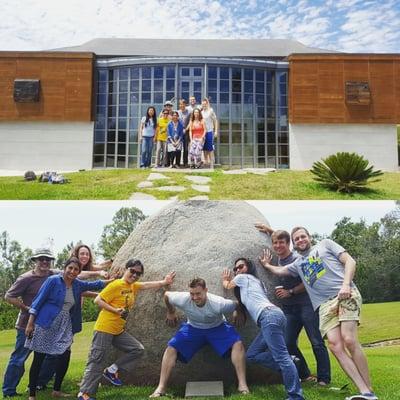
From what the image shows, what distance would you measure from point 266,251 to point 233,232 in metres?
0.52

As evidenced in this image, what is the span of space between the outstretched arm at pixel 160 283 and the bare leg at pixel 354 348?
7.32ft

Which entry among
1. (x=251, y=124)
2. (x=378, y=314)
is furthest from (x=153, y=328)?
(x=251, y=124)

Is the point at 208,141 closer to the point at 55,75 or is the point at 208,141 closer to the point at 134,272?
the point at 134,272

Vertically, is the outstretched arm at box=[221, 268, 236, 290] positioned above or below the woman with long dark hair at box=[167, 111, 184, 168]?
below

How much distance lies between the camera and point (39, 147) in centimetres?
2536

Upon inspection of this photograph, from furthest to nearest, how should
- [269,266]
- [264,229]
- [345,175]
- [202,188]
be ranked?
[345,175] → [202,188] → [264,229] → [269,266]

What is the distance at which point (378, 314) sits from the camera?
19516mm

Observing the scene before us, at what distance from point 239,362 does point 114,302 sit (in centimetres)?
172

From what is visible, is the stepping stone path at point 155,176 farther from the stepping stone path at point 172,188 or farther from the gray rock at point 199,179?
the stepping stone path at point 172,188

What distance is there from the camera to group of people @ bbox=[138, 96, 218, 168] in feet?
43.6

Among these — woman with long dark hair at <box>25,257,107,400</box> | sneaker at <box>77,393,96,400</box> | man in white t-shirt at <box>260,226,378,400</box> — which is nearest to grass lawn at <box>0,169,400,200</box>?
woman with long dark hair at <box>25,257,107,400</box>

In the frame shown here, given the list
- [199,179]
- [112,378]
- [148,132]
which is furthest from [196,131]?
[112,378]

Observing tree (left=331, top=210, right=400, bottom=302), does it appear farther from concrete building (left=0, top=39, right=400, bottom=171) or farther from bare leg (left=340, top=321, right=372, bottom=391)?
bare leg (left=340, top=321, right=372, bottom=391)

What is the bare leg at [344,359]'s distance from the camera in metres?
5.50
